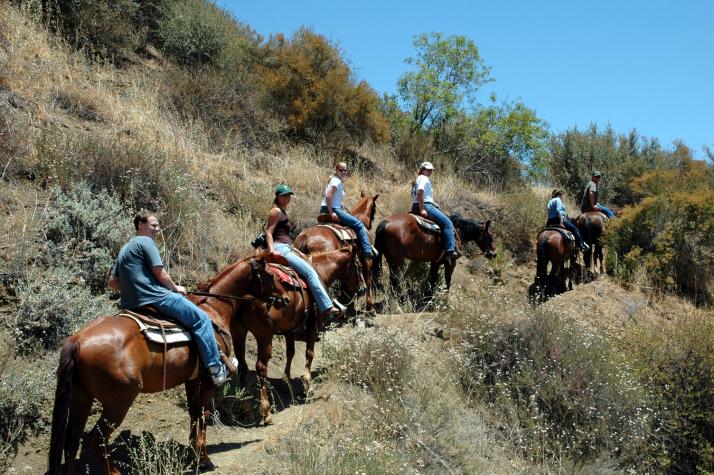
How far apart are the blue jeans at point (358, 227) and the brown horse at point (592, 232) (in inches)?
317

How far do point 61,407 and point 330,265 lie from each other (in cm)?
509

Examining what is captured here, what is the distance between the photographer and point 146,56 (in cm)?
1906

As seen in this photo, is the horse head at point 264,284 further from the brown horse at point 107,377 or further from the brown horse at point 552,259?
the brown horse at point 552,259

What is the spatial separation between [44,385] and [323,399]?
3.46 m

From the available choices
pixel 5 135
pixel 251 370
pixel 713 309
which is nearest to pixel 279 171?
pixel 5 135

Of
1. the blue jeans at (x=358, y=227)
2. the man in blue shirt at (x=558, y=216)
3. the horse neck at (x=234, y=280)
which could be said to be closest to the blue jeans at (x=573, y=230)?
the man in blue shirt at (x=558, y=216)

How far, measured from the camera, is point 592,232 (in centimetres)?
1823

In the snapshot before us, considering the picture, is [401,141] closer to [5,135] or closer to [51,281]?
[5,135]

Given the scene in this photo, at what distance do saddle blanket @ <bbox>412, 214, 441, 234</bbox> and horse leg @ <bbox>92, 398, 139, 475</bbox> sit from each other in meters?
8.45

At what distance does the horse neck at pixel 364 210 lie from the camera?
44.8ft

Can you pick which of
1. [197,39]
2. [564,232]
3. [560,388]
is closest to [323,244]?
[560,388]

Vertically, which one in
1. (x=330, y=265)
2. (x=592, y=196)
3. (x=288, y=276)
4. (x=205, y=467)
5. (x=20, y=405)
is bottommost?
(x=205, y=467)

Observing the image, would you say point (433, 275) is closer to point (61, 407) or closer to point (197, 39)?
point (61, 407)

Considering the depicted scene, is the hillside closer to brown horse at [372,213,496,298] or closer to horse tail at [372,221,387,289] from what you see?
horse tail at [372,221,387,289]
